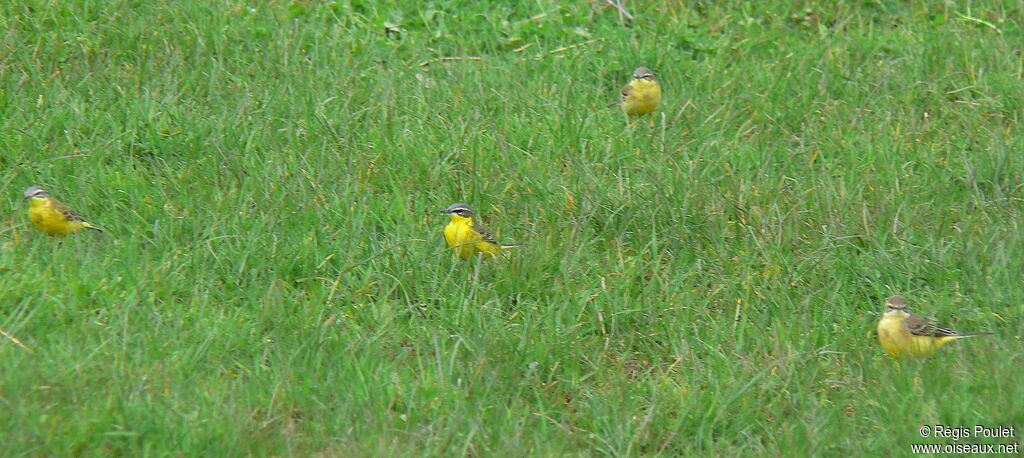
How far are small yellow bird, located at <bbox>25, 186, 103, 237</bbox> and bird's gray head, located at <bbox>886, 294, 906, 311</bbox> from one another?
4508 millimetres

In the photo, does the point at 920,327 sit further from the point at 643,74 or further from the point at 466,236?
the point at 643,74

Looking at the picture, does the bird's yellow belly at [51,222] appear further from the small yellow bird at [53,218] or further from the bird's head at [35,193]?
the bird's head at [35,193]

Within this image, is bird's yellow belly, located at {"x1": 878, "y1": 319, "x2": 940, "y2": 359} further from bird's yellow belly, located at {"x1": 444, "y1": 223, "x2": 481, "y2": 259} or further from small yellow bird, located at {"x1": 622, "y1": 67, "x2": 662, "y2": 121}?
small yellow bird, located at {"x1": 622, "y1": 67, "x2": 662, "y2": 121}

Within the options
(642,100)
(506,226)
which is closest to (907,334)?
(506,226)

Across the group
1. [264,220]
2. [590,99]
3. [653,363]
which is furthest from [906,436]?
[590,99]

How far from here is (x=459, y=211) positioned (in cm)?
703

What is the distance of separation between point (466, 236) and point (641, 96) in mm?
2617

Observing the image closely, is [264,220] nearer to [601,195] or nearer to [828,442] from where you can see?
[601,195]

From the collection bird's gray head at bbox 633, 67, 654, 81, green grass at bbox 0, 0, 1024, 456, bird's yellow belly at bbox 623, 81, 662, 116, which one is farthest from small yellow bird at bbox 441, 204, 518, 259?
bird's gray head at bbox 633, 67, 654, 81

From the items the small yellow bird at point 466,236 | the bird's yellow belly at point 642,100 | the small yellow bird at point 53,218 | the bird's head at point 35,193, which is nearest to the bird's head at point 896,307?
the small yellow bird at point 466,236

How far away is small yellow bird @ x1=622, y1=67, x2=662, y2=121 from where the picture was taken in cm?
889

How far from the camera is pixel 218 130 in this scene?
8.02 meters

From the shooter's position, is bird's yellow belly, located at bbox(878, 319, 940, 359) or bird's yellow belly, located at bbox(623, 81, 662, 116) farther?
bird's yellow belly, located at bbox(623, 81, 662, 116)

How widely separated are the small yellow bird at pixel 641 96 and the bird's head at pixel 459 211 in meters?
2.30
